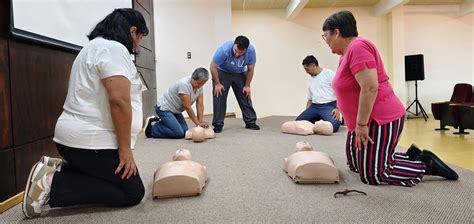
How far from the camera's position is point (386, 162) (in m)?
1.75

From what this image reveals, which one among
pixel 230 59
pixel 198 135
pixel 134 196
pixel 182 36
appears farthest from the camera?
pixel 182 36

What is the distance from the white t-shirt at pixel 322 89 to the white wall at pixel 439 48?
180 inches

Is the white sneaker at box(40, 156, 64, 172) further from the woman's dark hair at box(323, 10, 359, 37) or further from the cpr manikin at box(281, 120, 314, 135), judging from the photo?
the cpr manikin at box(281, 120, 314, 135)

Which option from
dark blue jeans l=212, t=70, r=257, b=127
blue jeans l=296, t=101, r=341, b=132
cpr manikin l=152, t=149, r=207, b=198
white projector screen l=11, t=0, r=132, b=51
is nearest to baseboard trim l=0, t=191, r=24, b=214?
cpr manikin l=152, t=149, r=207, b=198

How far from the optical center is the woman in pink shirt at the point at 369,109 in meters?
1.61

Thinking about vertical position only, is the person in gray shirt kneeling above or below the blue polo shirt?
below

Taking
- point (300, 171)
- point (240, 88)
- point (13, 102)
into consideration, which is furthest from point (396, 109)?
point (240, 88)

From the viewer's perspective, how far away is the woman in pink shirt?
1613mm

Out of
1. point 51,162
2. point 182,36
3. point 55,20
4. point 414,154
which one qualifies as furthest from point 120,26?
point 182,36

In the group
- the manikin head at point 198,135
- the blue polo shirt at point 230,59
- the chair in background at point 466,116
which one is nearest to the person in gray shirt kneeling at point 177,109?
the manikin head at point 198,135

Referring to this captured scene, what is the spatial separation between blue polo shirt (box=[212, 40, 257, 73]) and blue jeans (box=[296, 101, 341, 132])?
2.90ft

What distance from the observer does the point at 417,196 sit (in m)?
1.59

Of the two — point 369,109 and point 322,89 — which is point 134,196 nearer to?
point 369,109

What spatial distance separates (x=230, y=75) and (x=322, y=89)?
3.47ft
